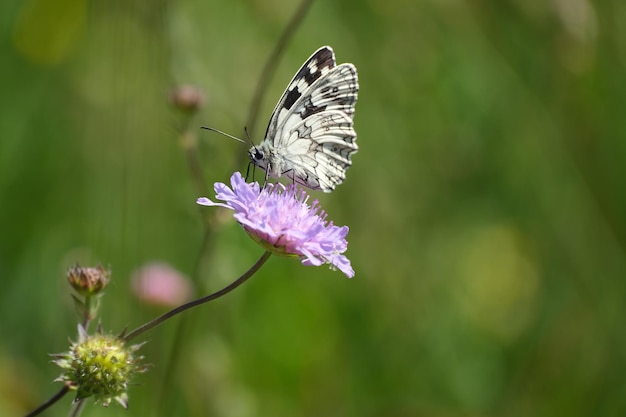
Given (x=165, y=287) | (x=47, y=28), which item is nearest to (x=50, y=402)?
(x=165, y=287)

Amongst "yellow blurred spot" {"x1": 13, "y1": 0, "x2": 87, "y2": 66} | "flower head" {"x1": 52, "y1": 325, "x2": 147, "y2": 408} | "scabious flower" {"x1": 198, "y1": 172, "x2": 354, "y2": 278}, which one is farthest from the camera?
"yellow blurred spot" {"x1": 13, "y1": 0, "x2": 87, "y2": 66}

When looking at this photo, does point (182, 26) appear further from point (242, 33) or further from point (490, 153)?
point (490, 153)

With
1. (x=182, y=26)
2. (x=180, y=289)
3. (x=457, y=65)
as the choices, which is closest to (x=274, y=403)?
(x=180, y=289)

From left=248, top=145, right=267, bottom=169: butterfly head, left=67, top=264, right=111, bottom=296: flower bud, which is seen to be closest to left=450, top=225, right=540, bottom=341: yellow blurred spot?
left=248, top=145, right=267, bottom=169: butterfly head

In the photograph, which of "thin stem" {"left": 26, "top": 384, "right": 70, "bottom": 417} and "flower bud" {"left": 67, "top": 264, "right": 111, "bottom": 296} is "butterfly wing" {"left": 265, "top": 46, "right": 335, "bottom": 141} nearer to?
"flower bud" {"left": 67, "top": 264, "right": 111, "bottom": 296}

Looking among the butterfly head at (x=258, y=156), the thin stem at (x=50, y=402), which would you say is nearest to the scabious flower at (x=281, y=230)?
the butterfly head at (x=258, y=156)
